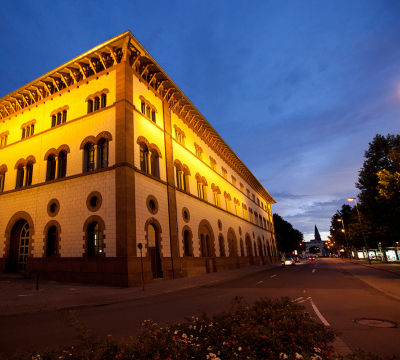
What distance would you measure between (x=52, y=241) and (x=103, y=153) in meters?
7.90

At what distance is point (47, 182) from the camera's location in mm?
21172

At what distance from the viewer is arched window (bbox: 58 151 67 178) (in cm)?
2161

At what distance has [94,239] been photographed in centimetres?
1842

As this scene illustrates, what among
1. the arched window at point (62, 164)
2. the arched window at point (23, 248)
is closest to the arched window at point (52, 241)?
the arched window at point (23, 248)

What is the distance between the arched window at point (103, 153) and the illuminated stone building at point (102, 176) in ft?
0.28

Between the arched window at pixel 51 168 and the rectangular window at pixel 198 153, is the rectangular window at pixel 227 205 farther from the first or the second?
the arched window at pixel 51 168

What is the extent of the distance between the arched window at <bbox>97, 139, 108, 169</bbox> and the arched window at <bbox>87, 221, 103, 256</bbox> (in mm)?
4373

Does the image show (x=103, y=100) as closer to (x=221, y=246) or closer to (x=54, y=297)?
(x=54, y=297)

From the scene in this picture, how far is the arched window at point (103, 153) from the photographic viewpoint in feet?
64.7

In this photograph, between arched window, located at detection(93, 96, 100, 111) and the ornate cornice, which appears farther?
arched window, located at detection(93, 96, 100, 111)

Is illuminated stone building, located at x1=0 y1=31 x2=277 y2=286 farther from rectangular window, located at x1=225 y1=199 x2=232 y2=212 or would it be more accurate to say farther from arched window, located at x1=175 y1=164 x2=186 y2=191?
rectangular window, located at x1=225 y1=199 x2=232 y2=212

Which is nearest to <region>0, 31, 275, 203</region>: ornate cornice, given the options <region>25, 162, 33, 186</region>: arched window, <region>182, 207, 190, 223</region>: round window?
<region>25, 162, 33, 186</region>: arched window

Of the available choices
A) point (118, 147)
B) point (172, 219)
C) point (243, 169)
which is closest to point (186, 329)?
point (118, 147)

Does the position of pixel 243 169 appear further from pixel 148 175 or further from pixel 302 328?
pixel 302 328
